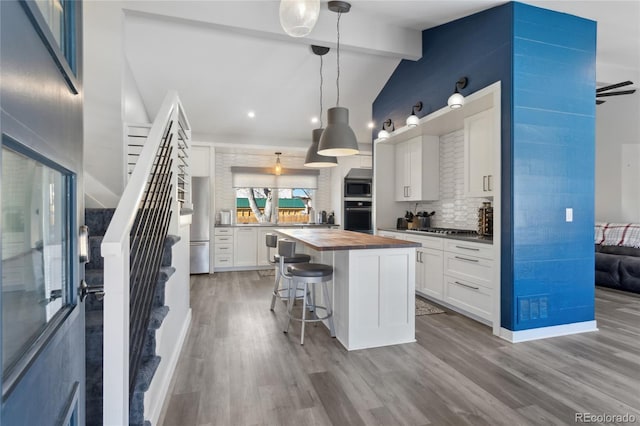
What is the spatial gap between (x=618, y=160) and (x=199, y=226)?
6929mm

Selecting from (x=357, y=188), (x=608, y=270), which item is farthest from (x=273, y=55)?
→ (x=608, y=270)

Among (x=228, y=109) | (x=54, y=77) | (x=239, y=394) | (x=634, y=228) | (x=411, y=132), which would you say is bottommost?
(x=239, y=394)

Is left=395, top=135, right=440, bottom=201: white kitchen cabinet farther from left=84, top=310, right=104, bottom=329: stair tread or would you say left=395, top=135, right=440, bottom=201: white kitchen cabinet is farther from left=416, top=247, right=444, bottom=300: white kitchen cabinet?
left=84, top=310, right=104, bottom=329: stair tread

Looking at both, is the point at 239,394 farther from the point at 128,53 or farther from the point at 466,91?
the point at 128,53

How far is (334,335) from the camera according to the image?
3094 millimetres

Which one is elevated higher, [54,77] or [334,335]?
[54,77]

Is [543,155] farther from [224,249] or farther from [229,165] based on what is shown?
[229,165]

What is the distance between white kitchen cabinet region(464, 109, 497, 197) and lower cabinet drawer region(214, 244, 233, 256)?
4293 millimetres

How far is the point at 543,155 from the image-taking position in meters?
3.10

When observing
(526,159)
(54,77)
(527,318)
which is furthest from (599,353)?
(54,77)

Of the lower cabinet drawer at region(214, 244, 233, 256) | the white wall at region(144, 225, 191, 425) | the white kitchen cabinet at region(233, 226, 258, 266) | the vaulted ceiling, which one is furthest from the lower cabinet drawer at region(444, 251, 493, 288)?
the lower cabinet drawer at region(214, 244, 233, 256)

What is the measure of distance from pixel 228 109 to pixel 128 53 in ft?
5.69

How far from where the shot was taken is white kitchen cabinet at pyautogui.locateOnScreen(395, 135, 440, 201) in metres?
4.91

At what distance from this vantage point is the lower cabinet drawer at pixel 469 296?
10.9ft
